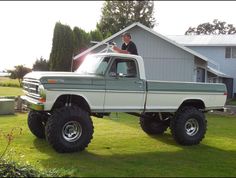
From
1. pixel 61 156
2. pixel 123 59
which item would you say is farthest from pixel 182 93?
pixel 61 156

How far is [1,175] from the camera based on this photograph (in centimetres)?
784

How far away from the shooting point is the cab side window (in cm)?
1044

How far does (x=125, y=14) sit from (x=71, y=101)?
57112mm

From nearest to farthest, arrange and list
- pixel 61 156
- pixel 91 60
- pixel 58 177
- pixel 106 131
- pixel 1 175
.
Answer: pixel 58 177
pixel 1 175
pixel 61 156
pixel 91 60
pixel 106 131

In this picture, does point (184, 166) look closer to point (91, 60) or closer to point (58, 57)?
point (91, 60)

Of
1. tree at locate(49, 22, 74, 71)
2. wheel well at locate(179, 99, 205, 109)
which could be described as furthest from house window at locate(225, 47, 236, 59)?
wheel well at locate(179, 99, 205, 109)

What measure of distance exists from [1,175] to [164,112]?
17.0 ft

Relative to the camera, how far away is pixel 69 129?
984 centimetres

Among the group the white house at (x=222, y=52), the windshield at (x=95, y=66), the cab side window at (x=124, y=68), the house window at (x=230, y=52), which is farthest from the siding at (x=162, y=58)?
the house window at (x=230, y=52)

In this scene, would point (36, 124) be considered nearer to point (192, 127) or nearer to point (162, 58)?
point (192, 127)

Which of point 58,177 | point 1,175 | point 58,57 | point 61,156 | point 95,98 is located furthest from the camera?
point 58,57

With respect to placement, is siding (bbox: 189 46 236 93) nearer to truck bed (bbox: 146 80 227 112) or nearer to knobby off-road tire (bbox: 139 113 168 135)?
knobby off-road tire (bbox: 139 113 168 135)

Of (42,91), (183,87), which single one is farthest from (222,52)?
(42,91)

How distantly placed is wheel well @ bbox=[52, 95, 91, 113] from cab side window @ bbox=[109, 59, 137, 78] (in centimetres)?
96
